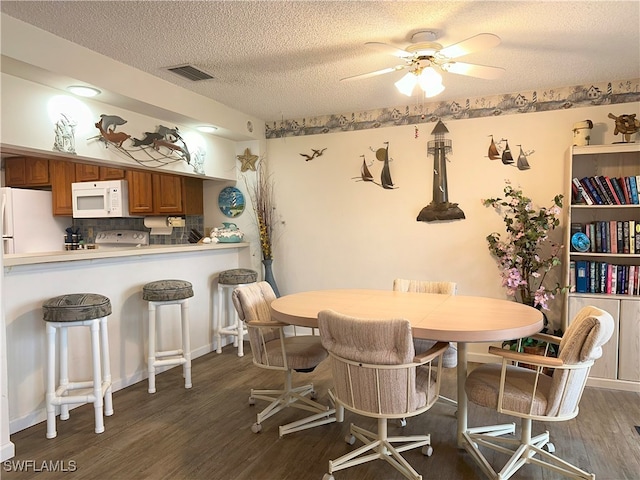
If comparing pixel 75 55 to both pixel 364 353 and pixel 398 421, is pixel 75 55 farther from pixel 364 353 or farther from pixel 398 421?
pixel 398 421

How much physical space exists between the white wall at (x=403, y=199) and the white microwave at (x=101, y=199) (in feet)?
5.77

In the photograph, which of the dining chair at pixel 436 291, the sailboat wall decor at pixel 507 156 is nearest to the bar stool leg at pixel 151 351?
the dining chair at pixel 436 291

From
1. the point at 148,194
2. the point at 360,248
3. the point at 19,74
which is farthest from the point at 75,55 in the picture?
the point at 360,248

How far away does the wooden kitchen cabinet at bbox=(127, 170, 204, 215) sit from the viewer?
186 inches

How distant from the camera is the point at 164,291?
10.6 feet

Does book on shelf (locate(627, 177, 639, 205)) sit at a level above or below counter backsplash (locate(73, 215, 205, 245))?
above

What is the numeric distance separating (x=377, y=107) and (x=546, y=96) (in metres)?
1.50

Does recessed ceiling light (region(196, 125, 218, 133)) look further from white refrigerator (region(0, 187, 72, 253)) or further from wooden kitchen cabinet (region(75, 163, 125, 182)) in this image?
white refrigerator (region(0, 187, 72, 253))

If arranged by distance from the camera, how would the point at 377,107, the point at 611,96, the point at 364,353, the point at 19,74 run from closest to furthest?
the point at 364,353 → the point at 19,74 → the point at 611,96 → the point at 377,107

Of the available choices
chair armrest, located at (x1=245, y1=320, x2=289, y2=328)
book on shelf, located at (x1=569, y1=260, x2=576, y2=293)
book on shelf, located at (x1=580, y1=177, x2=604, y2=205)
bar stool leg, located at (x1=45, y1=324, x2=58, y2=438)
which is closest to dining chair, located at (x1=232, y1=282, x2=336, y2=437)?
chair armrest, located at (x1=245, y1=320, x2=289, y2=328)

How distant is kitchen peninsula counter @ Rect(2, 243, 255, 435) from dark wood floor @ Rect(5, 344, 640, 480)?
22cm

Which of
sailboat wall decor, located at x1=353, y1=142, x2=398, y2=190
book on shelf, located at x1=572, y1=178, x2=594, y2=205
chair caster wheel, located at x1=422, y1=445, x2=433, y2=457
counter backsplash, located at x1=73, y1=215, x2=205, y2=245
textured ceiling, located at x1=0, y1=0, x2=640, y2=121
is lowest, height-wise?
chair caster wheel, located at x1=422, y1=445, x2=433, y2=457

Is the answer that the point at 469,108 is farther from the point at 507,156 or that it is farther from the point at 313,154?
the point at 313,154

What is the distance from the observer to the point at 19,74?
2.55 meters
